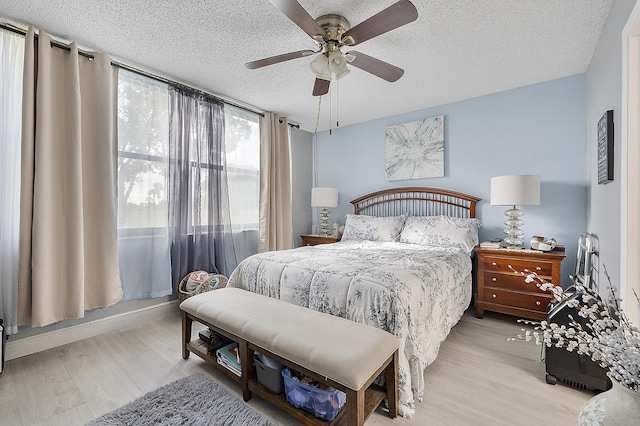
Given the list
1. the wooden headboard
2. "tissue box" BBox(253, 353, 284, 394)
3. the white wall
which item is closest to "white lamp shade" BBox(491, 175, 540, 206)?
the white wall

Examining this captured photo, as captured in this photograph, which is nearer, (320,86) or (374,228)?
(320,86)

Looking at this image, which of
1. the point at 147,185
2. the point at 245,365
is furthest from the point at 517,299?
the point at 147,185

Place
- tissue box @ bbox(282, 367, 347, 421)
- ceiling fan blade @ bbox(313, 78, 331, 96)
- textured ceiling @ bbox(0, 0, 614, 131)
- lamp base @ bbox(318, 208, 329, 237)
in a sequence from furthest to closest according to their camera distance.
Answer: lamp base @ bbox(318, 208, 329, 237), ceiling fan blade @ bbox(313, 78, 331, 96), textured ceiling @ bbox(0, 0, 614, 131), tissue box @ bbox(282, 367, 347, 421)

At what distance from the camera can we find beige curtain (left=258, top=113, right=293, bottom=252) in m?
3.87

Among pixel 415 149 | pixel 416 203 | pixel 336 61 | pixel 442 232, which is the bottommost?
pixel 442 232

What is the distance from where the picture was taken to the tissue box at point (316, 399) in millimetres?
1407

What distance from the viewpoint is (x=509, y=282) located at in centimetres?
274

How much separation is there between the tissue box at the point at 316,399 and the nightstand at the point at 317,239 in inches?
104

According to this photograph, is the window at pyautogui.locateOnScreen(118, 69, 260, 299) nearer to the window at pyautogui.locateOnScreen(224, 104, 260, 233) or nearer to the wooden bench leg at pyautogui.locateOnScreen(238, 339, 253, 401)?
the window at pyautogui.locateOnScreen(224, 104, 260, 233)

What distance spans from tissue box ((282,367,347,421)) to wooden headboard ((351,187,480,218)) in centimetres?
275

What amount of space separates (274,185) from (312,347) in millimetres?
2859

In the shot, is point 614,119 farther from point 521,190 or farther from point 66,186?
point 66,186

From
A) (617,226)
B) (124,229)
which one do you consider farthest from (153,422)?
(617,226)

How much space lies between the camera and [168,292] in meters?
2.89
